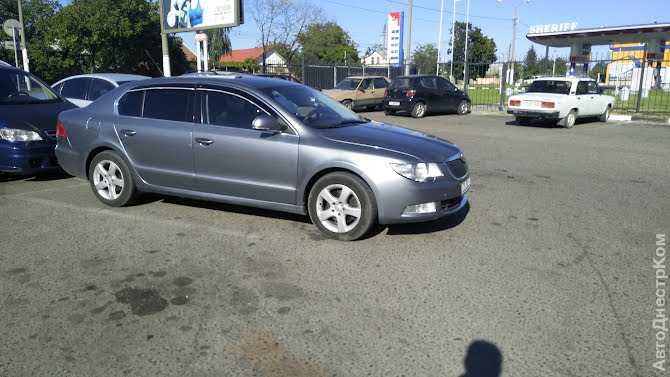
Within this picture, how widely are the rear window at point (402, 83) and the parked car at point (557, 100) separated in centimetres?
435

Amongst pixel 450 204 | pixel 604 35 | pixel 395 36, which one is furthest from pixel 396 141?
pixel 604 35

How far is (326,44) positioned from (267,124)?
254 ft

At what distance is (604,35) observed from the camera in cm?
3700

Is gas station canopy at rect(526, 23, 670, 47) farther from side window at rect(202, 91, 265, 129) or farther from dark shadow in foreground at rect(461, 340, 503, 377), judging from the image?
dark shadow in foreground at rect(461, 340, 503, 377)

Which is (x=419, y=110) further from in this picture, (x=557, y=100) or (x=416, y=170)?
(x=416, y=170)

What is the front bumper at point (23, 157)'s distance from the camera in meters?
7.02

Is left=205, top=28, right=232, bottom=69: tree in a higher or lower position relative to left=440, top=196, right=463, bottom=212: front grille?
higher

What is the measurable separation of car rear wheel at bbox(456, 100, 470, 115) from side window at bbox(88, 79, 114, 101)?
47.3 ft

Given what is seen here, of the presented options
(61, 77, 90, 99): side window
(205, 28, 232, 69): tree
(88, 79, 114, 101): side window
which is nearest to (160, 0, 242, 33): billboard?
(61, 77, 90, 99): side window

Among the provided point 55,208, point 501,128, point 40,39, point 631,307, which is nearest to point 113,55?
point 40,39

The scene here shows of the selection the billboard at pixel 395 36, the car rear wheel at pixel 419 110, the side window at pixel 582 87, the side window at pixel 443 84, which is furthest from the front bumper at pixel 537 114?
the billboard at pixel 395 36

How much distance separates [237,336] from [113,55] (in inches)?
1463

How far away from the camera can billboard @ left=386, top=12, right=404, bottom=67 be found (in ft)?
98.9

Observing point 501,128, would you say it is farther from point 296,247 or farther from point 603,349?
point 603,349
